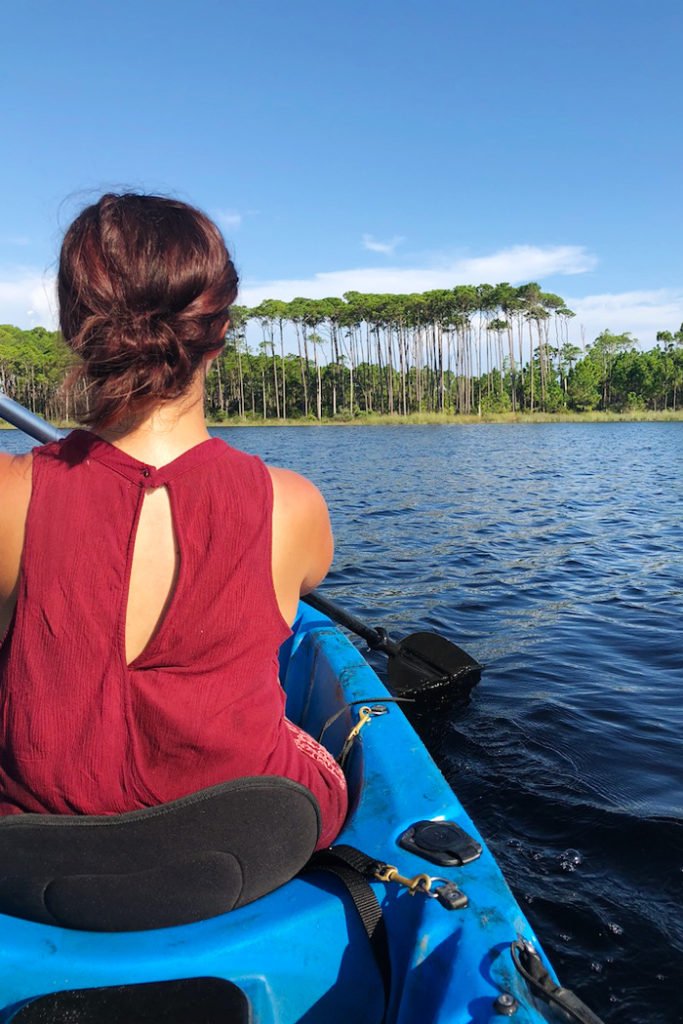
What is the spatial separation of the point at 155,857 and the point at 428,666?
11.1 feet

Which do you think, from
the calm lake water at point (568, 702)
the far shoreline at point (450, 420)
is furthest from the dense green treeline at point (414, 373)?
the calm lake water at point (568, 702)

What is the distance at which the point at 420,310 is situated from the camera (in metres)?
72.9

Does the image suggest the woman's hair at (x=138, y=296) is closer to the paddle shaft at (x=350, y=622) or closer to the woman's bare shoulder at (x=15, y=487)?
the woman's bare shoulder at (x=15, y=487)

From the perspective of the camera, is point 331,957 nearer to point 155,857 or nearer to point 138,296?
point 155,857

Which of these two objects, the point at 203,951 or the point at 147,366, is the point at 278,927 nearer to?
the point at 203,951

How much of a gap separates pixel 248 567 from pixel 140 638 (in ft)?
0.70

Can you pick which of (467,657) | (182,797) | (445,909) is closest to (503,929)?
(445,909)

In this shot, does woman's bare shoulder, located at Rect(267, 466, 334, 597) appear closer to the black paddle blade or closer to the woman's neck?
the woman's neck

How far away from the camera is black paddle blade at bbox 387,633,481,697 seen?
14.7ft

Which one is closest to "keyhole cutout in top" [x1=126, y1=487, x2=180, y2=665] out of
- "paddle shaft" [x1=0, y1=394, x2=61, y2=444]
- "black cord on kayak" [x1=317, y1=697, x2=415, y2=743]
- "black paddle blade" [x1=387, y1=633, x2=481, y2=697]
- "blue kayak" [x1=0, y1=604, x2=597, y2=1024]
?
"blue kayak" [x1=0, y1=604, x2=597, y2=1024]

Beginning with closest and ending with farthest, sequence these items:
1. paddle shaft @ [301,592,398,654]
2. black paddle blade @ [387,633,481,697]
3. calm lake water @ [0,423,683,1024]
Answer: calm lake water @ [0,423,683,1024] < paddle shaft @ [301,592,398,654] < black paddle blade @ [387,633,481,697]

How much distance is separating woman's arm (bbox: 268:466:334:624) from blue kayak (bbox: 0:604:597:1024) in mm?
573

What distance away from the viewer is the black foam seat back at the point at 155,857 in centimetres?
131

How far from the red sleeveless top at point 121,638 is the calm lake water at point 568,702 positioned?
1819 millimetres
